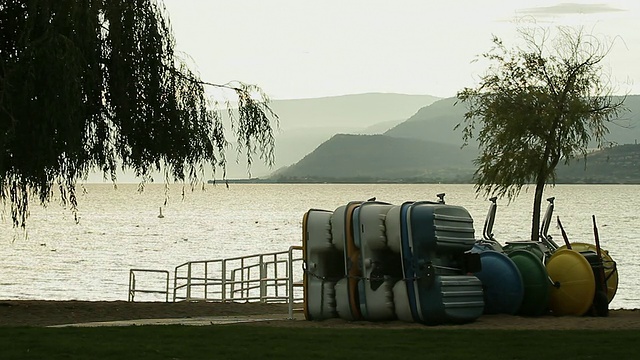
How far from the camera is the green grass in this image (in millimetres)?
12594

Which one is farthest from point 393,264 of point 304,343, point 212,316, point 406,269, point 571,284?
point 212,316

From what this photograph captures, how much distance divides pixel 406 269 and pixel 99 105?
702 centimetres

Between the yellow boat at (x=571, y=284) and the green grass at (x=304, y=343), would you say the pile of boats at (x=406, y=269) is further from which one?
the green grass at (x=304, y=343)

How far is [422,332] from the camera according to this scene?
15227mm

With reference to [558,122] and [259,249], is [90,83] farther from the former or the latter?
[259,249]

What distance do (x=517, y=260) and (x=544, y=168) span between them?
1263 centimetres

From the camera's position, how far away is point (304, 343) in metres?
13.7

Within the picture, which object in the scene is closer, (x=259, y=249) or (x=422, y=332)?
(x=422, y=332)

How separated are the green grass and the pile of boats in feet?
6.27

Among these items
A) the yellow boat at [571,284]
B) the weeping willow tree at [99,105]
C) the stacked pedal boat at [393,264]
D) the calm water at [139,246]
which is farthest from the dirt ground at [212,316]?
the calm water at [139,246]

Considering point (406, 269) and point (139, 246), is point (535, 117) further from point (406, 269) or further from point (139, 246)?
point (139, 246)

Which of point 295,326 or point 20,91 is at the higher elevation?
point 20,91

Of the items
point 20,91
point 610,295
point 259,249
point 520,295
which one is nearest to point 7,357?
point 20,91

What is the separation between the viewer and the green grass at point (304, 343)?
1259 centimetres
